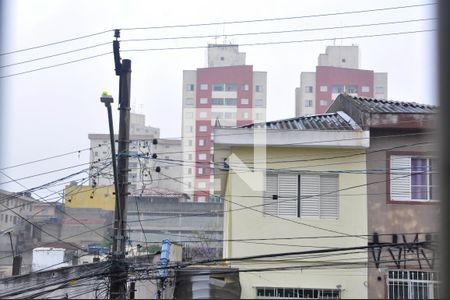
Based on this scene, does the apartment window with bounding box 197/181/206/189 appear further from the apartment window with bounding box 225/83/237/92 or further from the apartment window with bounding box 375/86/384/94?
the apartment window with bounding box 375/86/384/94

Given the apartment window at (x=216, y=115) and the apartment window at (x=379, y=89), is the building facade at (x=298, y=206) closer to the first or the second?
the apartment window at (x=379, y=89)

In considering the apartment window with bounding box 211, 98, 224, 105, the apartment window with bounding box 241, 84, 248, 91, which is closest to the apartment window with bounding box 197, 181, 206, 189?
the apartment window with bounding box 211, 98, 224, 105

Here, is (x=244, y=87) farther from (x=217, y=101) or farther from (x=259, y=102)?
(x=217, y=101)

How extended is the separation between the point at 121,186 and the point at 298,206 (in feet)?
11.6

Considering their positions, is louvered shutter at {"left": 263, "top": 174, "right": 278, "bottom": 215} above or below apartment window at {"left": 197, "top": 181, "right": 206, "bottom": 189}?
below

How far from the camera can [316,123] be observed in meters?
12.1

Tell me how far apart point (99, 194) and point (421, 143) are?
61.2 feet

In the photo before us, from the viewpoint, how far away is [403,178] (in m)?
11.3

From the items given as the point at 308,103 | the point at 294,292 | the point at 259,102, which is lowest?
the point at 294,292

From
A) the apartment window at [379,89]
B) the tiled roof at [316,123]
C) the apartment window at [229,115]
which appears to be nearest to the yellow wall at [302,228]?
the tiled roof at [316,123]

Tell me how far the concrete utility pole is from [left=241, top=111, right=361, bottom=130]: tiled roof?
2606 mm

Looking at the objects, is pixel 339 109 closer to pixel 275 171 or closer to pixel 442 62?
pixel 275 171

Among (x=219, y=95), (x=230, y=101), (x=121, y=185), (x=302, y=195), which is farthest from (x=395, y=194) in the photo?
(x=219, y=95)

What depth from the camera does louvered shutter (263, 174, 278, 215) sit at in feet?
36.7
